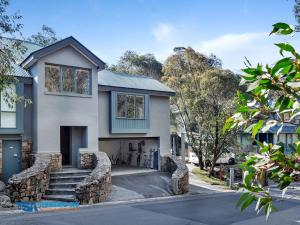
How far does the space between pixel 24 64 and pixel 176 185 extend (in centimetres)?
1087

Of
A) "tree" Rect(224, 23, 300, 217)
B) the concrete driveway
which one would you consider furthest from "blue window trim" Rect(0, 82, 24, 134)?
"tree" Rect(224, 23, 300, 217)

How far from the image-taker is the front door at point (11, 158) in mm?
17875

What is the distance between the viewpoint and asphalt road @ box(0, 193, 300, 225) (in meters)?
12.2

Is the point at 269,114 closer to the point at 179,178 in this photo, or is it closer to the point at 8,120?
the point at 179,178

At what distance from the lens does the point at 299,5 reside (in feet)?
43.3

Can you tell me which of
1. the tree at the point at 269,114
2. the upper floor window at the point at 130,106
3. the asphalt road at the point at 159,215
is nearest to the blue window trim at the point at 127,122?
the upper floor window at the point at 130,106

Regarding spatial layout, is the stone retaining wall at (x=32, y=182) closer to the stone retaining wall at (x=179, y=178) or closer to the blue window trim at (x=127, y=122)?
the blue window trim at (x=127, y=122)

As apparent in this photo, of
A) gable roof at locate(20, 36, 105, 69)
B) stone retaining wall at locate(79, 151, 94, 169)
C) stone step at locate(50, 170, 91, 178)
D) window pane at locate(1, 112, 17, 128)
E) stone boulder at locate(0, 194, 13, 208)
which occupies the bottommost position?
stone boulder at locate(0, 194, 13, 208)

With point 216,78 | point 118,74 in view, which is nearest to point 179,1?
point 118,74

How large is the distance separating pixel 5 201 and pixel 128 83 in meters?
11.6

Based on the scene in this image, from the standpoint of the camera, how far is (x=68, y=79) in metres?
19.7

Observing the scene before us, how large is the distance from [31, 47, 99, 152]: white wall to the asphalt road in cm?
582

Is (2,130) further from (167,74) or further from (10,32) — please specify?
(167,74)

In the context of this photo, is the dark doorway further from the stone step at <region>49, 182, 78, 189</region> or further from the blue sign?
the blue sign
